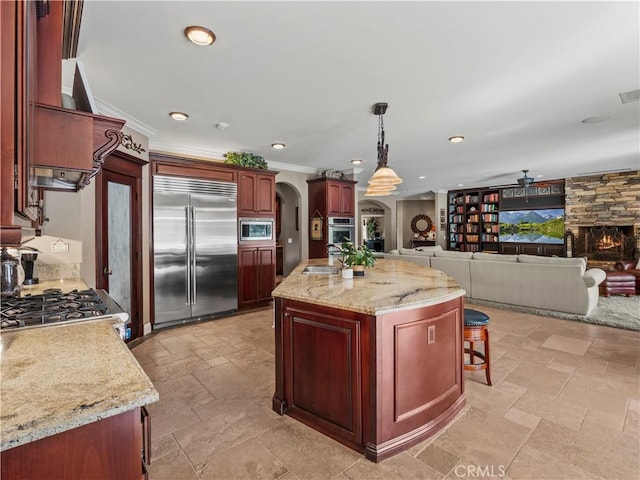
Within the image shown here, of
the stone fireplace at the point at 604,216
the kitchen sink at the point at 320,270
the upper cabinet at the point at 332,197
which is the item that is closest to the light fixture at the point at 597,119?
the kitchen sink at the point at 320,270

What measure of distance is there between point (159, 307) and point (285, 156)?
10.0 feet

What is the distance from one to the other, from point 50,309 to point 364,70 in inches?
103

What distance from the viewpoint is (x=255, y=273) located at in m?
5.17

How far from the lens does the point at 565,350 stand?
3391 millimetres

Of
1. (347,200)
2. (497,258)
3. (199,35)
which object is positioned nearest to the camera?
(199,35)

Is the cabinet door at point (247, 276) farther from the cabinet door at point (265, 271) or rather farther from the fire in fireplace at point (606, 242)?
the fire in fireplace at point (606, 242)

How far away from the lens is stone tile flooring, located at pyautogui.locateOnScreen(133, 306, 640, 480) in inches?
68.6

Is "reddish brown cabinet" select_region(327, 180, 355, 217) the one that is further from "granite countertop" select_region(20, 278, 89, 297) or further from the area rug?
"granite countertop" select_region(20, 278, 89, 297)

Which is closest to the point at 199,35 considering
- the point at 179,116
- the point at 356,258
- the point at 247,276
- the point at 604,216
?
the point at 179,116

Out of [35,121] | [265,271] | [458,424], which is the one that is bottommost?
[458,424]

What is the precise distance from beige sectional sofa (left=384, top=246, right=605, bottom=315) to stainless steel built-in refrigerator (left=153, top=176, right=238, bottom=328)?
382 cm

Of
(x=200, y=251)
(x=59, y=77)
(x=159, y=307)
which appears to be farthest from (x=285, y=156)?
(x=59, y=77)

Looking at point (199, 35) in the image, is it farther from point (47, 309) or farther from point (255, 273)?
point (255, 273)

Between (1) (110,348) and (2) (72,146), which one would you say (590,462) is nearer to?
(1) (110,348)
